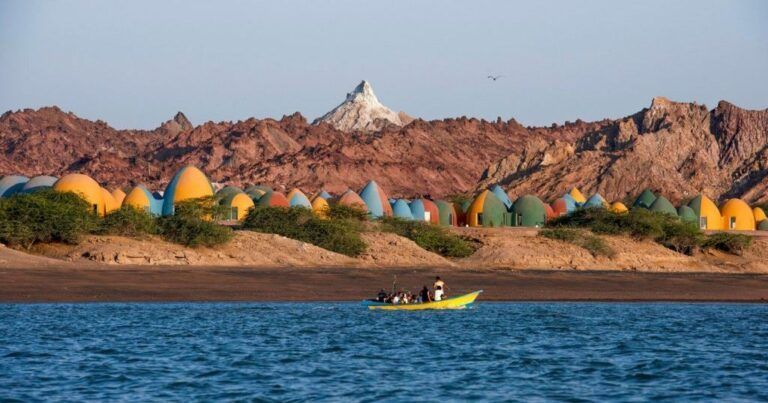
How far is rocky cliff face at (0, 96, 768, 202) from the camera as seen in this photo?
120 metres

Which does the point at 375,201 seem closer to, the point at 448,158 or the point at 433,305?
the point at 433,305

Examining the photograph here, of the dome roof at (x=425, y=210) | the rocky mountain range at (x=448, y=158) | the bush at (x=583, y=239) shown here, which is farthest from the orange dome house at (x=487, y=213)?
the rocky mountain range at (x=448, y=158)

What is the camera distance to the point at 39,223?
45062mm

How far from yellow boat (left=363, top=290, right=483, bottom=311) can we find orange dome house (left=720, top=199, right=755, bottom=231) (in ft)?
159

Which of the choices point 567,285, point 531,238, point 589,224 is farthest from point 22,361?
point 589,224

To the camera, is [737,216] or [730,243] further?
[737,216]

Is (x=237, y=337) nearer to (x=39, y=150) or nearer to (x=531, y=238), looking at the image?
(x=531, y=238)

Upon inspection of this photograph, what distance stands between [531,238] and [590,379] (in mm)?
35075

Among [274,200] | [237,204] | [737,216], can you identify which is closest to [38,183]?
[237,204]

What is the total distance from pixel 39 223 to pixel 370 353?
2238cm

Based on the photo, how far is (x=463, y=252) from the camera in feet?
180

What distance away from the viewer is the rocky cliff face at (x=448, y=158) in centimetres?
12000

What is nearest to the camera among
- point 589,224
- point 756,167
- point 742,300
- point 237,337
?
point 237,337

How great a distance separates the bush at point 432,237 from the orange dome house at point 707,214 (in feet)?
86.5
